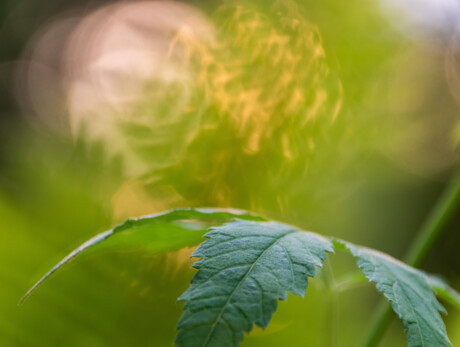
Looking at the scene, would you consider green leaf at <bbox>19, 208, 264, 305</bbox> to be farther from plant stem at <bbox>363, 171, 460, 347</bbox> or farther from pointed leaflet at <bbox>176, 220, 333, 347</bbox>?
plant stem at <bbox>363, 171, 460, 347</bbox>

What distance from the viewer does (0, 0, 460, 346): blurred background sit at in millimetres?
896

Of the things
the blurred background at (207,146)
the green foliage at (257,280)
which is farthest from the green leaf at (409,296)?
the blurred background at (207,146)

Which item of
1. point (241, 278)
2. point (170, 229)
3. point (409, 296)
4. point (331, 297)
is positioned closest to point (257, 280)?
point (241, 278)

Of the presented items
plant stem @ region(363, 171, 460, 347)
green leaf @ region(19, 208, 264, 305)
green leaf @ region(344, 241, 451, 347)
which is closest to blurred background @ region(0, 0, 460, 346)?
green leaf @ region(19, 208, 264, 305)

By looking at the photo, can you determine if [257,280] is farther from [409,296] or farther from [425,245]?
[425,245]

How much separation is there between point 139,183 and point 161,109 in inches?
9.5

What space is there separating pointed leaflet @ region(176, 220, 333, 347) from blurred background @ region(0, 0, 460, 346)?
1.12ft

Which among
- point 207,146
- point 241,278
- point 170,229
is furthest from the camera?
point 207,146

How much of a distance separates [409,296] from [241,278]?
17cm

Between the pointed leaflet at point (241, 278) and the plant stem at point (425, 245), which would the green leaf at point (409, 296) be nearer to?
the pointed leaflet at point (241, 278)

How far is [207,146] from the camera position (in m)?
1.07

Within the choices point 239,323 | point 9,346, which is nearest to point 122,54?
point 9,346

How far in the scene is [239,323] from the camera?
30 cm

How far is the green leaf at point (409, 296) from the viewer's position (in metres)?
0.37
